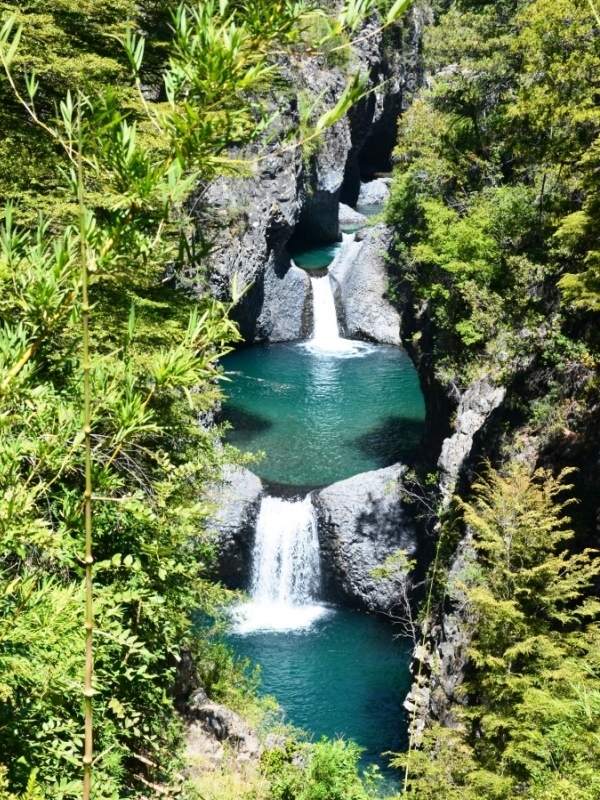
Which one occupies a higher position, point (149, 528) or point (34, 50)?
point (34, 50)

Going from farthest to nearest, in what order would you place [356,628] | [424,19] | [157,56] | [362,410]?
[424,19] → [362,410] → [356,628] → [157,56]

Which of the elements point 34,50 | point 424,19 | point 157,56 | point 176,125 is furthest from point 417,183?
point 424,19

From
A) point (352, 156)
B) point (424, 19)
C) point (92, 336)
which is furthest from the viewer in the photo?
point (424, 19)

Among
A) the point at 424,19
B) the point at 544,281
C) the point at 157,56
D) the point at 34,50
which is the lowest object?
the point at 544,281

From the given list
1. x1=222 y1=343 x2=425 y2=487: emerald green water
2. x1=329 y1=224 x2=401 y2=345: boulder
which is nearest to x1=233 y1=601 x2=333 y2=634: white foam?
x1=222 y1=343 x2=425 y2=487: emerald green water

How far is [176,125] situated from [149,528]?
4.13 metres

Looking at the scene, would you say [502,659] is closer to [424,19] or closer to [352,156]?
[352,156]

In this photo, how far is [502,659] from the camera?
888 centimetres

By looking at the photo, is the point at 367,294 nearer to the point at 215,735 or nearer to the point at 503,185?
the point at 503,185

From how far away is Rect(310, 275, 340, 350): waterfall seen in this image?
A: 30.5 m

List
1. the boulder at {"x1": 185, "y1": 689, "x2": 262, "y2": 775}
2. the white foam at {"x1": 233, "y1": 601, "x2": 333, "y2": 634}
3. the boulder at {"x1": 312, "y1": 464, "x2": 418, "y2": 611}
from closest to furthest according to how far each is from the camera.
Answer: the boulder at {"x1": 185, "y1": 689, "x2": 262, "y2": 775}
the white foam at {"x1": 233, "y1": 601, "x2": 333, "y2": 634}
the boulder at {"x1": 312, "y1": 464, "x2": 418, "y2": 611}

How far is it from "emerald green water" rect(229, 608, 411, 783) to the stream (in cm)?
2

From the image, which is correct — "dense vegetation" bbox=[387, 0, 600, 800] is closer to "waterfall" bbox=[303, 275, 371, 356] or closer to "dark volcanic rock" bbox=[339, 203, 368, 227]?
"waterfall" bbox=[303, 275, 371, 356]

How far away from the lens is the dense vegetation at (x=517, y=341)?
27.3ft
